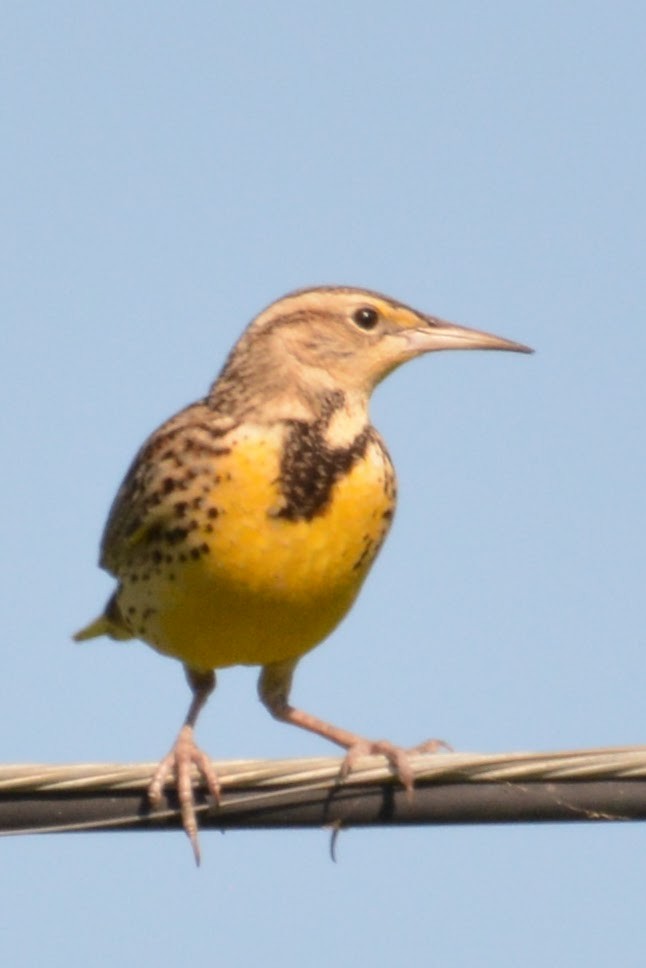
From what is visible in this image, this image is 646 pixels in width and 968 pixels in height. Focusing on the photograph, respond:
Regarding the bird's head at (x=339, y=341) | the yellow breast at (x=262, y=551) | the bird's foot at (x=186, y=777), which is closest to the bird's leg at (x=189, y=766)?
the bird's foot at (x=186, y=777)

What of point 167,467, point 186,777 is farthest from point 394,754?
point 167,467

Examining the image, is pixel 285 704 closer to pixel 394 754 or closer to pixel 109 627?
pixel 109 627

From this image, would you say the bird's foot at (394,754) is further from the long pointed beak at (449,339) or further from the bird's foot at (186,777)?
the long pointed beak at (449,339)

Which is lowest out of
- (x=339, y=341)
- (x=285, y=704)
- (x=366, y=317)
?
(x=285, y=704)

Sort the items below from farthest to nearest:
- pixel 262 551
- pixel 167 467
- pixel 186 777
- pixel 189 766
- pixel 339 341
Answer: pixel 339 341
pixel 167 467
pixel 262 551
pixel 189 766
pixel 186 777

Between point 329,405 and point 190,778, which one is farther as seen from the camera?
point 329,405

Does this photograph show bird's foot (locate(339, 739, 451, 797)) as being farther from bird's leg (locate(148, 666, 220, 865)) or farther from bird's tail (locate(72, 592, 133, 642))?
bird's tail (locate(72, 592, 133, 642))

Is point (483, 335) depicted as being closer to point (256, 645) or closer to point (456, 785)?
point (256, 645)

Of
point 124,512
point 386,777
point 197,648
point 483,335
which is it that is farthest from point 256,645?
point 386,777
